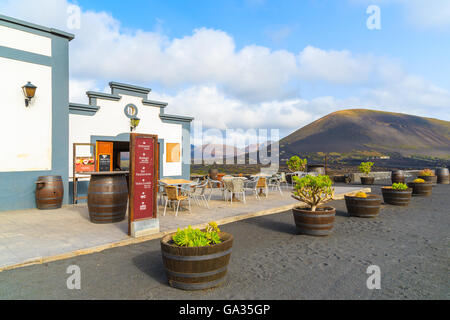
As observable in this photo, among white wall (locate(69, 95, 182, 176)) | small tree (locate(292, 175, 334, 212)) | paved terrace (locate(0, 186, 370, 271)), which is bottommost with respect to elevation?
paved terrace (locate(0, 186, 370, 271))

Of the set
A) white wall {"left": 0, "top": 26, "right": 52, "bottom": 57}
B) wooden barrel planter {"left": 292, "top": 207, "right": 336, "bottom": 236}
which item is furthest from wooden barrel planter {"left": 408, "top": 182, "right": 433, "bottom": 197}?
white wall {"left": 0, "top": 26, "right": 52, "bottom": 57}

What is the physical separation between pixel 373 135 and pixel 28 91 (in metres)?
88.0

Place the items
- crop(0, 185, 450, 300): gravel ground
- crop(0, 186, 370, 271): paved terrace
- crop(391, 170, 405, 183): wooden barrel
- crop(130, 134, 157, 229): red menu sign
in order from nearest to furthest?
crop(0, 185, 450, 300): gravel ground < crop(0, 186, 370, 271): paved terrace < crop(130, 134, 157, 229): red menu sign < crop(391, 170, 405, 183): wooden barrel

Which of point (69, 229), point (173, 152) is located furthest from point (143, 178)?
point (173, 152)

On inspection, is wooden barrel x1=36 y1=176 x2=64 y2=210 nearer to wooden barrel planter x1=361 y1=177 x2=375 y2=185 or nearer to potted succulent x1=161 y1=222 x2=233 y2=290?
potted succulent x1=161 y1=222 x2=233 y2=290

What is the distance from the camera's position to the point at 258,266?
134 inches

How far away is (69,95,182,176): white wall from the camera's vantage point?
27.4 ft

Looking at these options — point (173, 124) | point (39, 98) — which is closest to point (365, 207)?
point (173, 124)

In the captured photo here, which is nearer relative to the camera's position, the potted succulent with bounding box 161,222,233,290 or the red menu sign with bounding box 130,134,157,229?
the potted succulent with bounding box 161,222,233,290

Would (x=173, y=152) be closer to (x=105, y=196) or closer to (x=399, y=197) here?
(x=105, y=196)

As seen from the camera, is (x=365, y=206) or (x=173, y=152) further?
(x=173, y=152)

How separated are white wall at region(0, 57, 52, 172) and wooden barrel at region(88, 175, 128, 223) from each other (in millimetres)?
3161

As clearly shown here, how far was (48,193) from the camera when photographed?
701cm

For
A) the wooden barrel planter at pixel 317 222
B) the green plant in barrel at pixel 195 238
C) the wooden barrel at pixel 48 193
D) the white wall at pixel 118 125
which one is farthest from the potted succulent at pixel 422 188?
the wooden barrel at pixel 48 193
